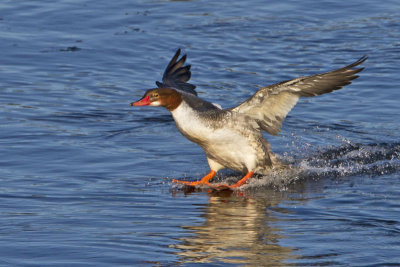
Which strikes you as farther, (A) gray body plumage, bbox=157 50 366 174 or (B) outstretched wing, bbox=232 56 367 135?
(B) outstretched wing, bbox=232 56 367 135

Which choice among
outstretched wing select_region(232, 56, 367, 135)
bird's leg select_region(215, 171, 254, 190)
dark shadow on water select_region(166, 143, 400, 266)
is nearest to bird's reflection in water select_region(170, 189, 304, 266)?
dark shadow on water select_region(166, 143, 400, 266)

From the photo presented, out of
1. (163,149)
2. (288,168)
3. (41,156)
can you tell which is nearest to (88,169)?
(41,156)

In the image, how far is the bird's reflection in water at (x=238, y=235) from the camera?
21.0 feet

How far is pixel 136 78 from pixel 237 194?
5446 millimetres

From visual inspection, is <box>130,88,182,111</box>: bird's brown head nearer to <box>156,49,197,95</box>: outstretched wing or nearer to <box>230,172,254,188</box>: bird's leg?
<box>230,172,254,188</box>: bird's leg

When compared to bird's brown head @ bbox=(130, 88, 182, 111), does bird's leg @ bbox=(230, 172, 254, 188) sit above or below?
below

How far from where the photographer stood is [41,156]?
31.7 feet

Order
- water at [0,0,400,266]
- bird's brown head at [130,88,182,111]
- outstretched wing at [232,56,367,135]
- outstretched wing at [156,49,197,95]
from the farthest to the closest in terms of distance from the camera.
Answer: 1. outstretched wing at [156,49,197,95]
2. outstretched wing at [232,56,367,135]
3. bird's brown head at [130,88,182,111]
4. water at [0,0,400,266]

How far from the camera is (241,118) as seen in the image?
895 centimetres

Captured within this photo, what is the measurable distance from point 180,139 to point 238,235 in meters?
4.00

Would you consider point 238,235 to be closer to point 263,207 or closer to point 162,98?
point 263,207

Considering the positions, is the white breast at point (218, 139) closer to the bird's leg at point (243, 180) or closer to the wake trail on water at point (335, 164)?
the bird's leg at point (243, 180)

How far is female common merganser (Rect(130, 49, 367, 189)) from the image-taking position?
27.7ft

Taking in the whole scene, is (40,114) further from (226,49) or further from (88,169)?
(226,49)
